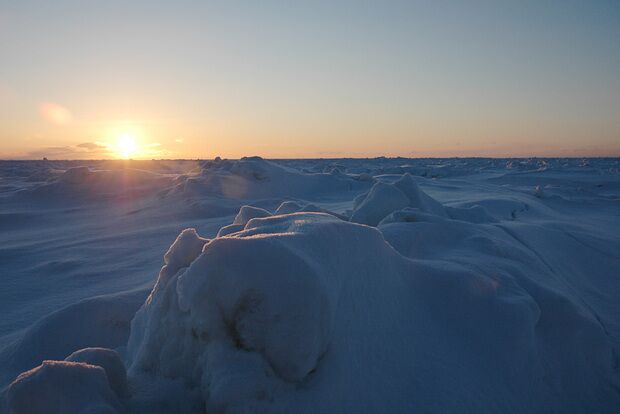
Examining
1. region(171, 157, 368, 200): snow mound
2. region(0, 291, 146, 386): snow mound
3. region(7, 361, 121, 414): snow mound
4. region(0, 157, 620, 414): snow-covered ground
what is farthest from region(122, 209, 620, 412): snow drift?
region(171, 157, 368, 200): snow mound

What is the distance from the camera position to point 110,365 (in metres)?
Result: 1.04

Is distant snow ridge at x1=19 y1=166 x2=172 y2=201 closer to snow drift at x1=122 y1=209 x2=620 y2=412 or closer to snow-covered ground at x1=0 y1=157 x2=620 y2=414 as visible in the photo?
snow-covered ground at x1=0 y1=157 x2=620 y2=414

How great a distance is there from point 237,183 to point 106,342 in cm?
588

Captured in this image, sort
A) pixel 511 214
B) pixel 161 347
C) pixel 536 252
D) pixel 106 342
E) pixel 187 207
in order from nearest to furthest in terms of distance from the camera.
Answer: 1. pixel 161 347
2. pixel 106 342
3. pixel 536 252
4. pixel 511 214
5. pixel 187 207

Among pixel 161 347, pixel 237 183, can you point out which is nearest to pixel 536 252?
pixel 161 347

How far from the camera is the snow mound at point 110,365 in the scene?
1.02 m

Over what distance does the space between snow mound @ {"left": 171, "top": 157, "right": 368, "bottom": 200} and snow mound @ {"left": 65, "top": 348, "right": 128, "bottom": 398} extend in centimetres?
593

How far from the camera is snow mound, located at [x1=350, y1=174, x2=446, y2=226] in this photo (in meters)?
3.01

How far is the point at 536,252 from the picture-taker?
2590 mm

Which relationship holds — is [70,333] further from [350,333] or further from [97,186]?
[97,186]

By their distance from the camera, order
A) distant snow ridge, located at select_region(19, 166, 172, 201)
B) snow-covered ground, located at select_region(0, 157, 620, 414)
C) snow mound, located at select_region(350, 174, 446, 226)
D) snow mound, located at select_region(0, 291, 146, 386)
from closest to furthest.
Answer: snow-covered ground, located at select_region(0, 157, 620, 414), snow mound, located at select_region(0, 291, 146, 386), snow mound, located at select_region(350, 174, 446, 226), distant snow ridge, located at select_region(19, 166, 172, 201)

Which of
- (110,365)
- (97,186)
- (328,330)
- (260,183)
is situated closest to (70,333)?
(110,365)

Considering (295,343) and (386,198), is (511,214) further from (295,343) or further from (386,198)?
(295,343)

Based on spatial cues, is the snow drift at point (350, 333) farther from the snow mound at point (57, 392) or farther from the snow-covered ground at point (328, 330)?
the snow mound at point (57, 392)
